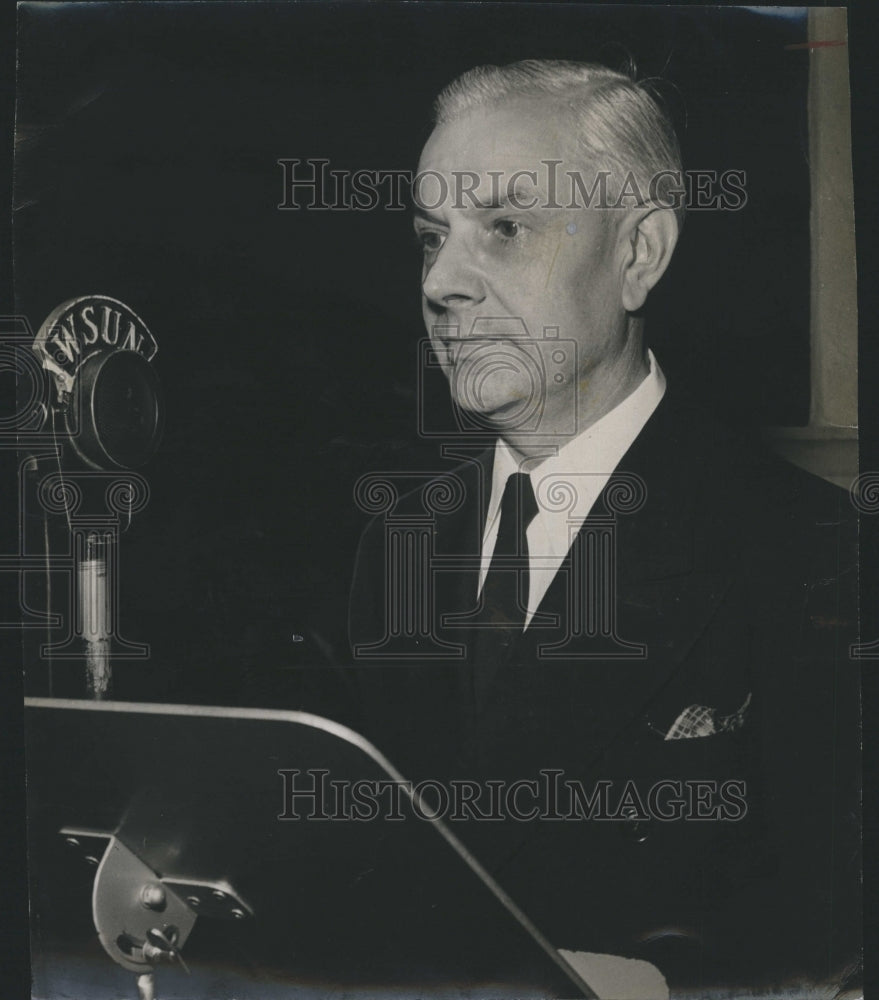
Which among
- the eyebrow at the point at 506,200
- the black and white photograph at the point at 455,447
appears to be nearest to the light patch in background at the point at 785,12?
the black and white photograph at the point at 455,447

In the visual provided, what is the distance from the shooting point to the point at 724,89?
2.30 metres

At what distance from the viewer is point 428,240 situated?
7.45 feet

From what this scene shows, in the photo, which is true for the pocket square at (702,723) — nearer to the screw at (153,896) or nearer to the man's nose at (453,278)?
the man's nose at (453,278)

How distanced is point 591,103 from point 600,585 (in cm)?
94

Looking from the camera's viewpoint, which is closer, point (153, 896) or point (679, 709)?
point (153, 896)

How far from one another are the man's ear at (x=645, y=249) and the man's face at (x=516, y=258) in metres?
0.02

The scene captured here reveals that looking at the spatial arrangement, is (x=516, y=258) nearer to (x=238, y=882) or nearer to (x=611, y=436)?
(x=611, y=436)

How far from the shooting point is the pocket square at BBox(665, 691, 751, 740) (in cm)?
229

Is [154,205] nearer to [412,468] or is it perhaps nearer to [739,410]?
[412,468]

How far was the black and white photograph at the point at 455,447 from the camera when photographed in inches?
89.2

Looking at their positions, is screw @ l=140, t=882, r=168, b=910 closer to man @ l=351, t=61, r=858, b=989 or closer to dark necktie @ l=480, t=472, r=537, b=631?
man @ l=351, t=61, r=858, b=989

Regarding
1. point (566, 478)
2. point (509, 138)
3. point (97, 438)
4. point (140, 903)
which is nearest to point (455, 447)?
point (566, 478)

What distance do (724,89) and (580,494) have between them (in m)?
0.85

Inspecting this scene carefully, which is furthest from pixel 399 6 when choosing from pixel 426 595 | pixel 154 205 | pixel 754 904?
pixel 754 904
